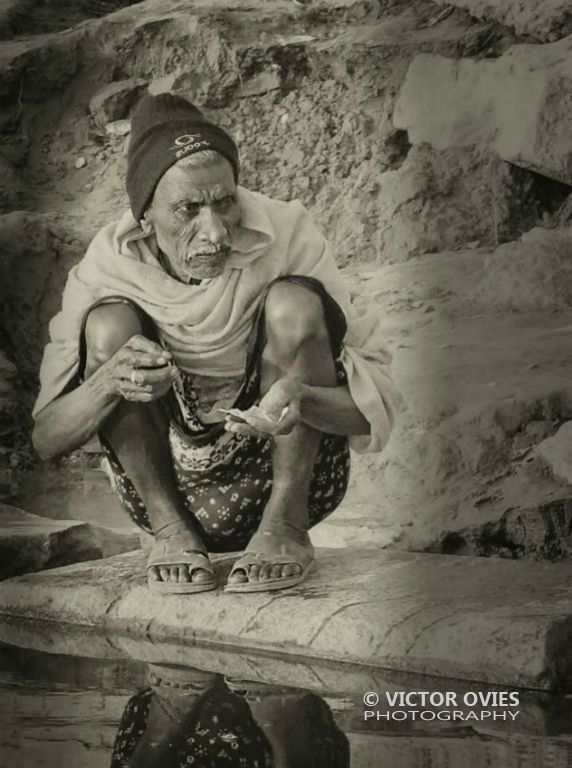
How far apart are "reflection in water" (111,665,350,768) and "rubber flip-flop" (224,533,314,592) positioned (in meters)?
0.34

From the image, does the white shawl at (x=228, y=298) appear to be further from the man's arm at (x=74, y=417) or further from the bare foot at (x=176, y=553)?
the bare foot at (x=176, y=553)

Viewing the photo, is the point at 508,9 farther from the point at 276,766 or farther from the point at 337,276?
the point at 276,766

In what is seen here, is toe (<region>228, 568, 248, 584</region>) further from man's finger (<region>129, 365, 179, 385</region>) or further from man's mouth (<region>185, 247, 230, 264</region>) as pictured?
man's mouth (<region>185, 247, 230, 264</region>)

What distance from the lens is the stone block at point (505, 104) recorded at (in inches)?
148

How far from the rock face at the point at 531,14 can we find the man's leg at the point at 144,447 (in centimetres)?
116

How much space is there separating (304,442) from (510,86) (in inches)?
39.2

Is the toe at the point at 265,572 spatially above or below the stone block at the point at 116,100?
below

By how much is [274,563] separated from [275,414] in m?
0.34

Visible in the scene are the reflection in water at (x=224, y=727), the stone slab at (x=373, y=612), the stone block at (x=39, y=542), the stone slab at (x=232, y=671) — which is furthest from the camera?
the stone block at (x=39, y=542)

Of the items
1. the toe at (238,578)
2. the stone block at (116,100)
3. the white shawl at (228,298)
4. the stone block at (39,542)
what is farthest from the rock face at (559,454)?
the stone block at (116,100)

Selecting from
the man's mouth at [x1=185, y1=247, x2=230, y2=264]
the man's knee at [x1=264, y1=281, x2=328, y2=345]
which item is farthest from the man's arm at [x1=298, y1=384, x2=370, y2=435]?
the man's mouth at [x1=185, y1=247, x2=230, y2=264]

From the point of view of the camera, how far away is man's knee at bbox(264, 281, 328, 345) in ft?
11.9

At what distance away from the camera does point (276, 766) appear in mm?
2713

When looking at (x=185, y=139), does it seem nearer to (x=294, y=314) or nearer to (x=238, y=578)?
(x=294, y=314)
